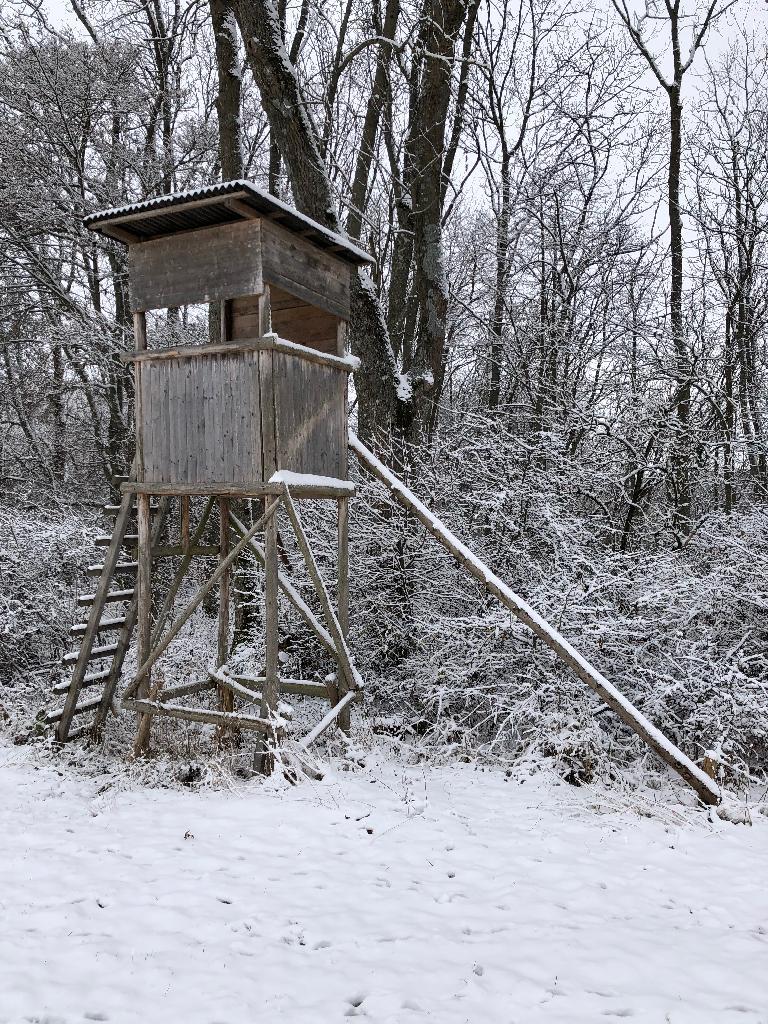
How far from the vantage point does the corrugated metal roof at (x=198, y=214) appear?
647 centimetres

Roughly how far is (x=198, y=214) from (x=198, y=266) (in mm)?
464

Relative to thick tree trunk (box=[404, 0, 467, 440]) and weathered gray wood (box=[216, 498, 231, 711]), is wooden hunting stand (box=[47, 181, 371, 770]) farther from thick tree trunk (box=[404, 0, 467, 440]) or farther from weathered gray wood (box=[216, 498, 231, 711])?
thick tree trunk (box=[404, 0, 467, 440])

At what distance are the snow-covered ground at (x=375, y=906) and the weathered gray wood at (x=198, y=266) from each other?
14.8 feet

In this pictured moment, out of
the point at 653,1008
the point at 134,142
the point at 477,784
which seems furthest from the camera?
the point at 134,142

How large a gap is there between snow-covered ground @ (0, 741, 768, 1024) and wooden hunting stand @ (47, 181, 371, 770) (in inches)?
49.4

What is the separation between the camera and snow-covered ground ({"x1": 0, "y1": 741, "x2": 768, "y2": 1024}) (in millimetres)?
3496

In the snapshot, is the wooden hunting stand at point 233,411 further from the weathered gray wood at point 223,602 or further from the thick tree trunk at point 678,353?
the thick tree trunk at point 678,353

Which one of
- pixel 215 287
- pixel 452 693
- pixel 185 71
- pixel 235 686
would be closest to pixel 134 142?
pixel 185 71

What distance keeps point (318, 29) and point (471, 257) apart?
204 inches

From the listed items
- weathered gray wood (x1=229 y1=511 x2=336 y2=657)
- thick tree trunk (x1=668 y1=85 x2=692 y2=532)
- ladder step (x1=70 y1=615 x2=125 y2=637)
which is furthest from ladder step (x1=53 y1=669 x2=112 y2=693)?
thick tree trunk (x1=668 y1=85 x2=692 y2=532)

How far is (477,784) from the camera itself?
6.88 m

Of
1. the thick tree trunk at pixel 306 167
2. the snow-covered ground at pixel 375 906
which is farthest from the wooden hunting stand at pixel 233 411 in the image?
the thick tree trunk at pixel 306 167

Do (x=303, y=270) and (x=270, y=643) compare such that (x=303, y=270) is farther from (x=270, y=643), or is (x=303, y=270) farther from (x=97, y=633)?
(x=97, y=633)

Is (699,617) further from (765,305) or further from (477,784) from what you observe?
(765,305)
